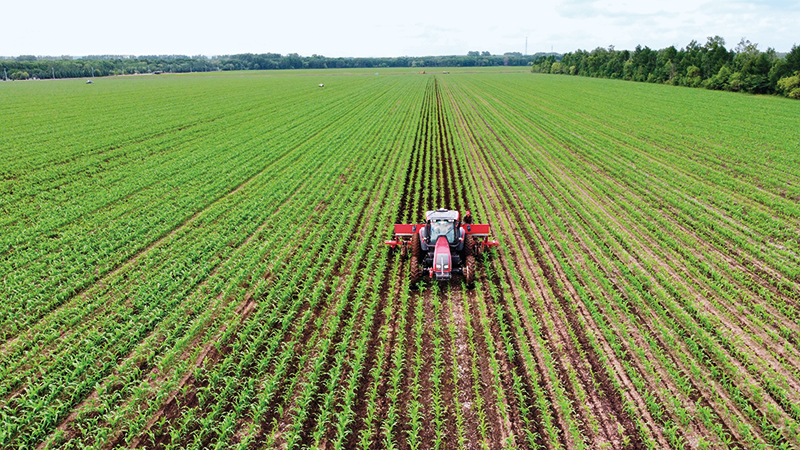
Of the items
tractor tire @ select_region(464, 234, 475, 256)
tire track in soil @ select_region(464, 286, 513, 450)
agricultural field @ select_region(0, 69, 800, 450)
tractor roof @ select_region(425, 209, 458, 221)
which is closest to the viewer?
tire track in soil @ select_region(464, 286, 513, 450)

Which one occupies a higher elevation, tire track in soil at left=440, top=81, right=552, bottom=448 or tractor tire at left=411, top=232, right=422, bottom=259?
tractor tire at left=411, top=232, right=422, bottom=259

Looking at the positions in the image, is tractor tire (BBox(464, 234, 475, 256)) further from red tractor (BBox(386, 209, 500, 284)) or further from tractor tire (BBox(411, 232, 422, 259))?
tractor tire (BBox(411, 232, 422, 259))

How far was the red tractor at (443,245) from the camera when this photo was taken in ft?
33.6

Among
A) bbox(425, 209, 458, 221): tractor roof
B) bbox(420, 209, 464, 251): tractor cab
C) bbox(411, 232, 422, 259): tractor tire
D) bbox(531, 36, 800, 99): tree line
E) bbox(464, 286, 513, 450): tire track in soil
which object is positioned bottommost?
bbox(464, 286, 513, 450): tire track in soil

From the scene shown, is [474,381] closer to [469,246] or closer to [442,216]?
[469,246]

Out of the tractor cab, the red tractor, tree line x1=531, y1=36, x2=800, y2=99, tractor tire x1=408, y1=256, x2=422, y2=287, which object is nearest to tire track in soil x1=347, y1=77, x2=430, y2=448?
tractor tire x1=408, y1=256, x2=422, y2=287

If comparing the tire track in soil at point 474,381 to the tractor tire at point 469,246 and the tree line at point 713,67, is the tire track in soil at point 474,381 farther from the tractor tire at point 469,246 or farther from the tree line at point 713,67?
the tree line at point 713,67

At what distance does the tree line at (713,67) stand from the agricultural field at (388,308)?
41.0m

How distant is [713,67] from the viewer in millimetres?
60750

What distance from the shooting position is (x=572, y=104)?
4594 cm

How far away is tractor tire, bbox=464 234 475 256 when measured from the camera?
11414 millimetres

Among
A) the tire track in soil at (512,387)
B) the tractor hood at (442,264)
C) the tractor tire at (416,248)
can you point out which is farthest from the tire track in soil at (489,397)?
the tractor tire at (416,248)

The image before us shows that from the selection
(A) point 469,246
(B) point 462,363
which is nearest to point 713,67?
(A) point 469,246

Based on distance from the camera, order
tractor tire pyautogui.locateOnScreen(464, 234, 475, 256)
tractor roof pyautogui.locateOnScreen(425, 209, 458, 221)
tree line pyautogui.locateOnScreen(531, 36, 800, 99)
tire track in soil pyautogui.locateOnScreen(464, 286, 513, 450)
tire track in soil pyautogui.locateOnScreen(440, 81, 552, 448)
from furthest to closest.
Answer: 1. tree line pyautogui.locateOnScreen(531, 36, 800, 99)
2. tractor tire pyautogui.locateOnScreen(464, 234, 475, 256)
3. tractor roof pyautogui.locateOnScreen(425, 209, 458, 221)
4. tire track in soil pyautogui.locateOnScreen(440, 81, 552, 448)
5. tire track in soil pyautogui.locateOnScreen(464, 286, 513, 450)
